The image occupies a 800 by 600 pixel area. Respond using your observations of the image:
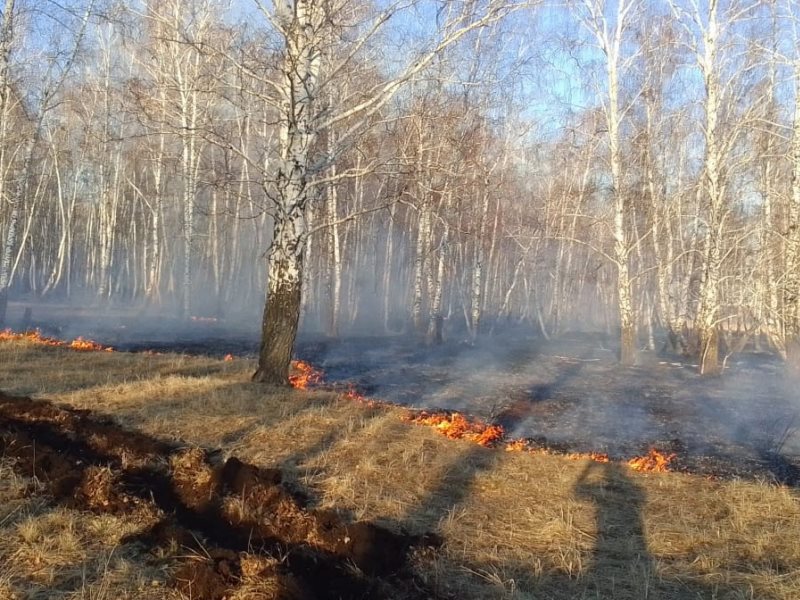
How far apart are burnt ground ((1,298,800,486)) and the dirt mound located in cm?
503

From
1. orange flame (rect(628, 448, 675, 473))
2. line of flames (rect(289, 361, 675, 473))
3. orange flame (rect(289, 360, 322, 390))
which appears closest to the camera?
orange flame (rect(628, 448, 675, 473))

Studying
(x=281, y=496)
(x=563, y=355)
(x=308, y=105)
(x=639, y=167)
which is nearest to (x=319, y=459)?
(x=281, y=496)

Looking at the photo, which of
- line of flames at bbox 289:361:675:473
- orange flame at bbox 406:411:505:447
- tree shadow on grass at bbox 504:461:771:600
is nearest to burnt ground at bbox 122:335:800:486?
line of flames at bbox 289:361:675:473

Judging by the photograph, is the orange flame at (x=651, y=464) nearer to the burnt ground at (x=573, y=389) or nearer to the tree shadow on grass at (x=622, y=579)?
the burnt ground at (x=573, y=389)

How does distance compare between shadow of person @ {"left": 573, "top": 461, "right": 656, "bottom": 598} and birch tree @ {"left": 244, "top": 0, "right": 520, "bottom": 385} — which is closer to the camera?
shadow of person @ {"left": 573, "top": 461, "right": 656, "bottom": 598}

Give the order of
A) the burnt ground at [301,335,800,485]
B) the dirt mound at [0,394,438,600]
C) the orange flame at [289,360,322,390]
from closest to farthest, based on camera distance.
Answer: the dirt mound at [0,394,438,600] < the burnt ground at [301,335,800,485] < the orange flame at [289,360,322,390]

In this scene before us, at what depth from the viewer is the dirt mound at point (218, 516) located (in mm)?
3240

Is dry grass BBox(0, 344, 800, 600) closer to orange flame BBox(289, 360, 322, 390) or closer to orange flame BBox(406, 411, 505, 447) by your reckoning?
orange flame BBox(406, 411, 505, 447)

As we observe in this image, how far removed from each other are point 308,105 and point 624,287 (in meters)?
12.0

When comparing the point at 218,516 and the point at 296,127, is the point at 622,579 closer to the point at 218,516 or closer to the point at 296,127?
the point at 218,516

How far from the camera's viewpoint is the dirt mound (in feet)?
10.6

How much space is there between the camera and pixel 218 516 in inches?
162

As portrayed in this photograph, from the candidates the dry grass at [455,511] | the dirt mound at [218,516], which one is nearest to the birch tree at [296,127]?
the dry grass at [455,511]

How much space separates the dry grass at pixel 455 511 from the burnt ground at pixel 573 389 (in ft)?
8.37
